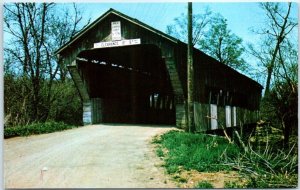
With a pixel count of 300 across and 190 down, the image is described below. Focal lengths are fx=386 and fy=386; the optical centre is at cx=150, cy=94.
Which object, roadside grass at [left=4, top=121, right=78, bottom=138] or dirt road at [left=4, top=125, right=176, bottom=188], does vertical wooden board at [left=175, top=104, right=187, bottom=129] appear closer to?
dirt road at [left=4, top=125, right=176, bottom=188]

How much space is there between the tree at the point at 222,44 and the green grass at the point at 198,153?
229cm

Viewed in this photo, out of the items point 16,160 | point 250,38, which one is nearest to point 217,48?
point 250,38

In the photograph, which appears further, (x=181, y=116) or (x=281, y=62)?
(x=181, y=116)

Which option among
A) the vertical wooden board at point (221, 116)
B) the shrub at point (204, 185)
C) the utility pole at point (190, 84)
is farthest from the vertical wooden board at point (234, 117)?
the shrub at point (204, 185)

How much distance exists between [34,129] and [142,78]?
22.2ft

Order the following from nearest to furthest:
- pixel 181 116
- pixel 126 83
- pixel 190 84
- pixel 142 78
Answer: pixel 190 84 < pixel 181 116 < pixel 126 83 < pixel 142 78

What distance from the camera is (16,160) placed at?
723 centimetres

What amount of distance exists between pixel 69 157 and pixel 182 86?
185 inches

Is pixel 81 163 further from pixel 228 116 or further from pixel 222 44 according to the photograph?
pixel 228 116

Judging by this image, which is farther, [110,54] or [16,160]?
[110,54]

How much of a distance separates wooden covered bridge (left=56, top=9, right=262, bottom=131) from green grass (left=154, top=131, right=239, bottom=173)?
286cm

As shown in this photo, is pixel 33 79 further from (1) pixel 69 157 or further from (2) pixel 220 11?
(2) pixel 220 11

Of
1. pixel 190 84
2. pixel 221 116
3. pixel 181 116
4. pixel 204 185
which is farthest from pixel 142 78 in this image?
pixel 204 185

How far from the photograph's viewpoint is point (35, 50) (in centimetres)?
1144
